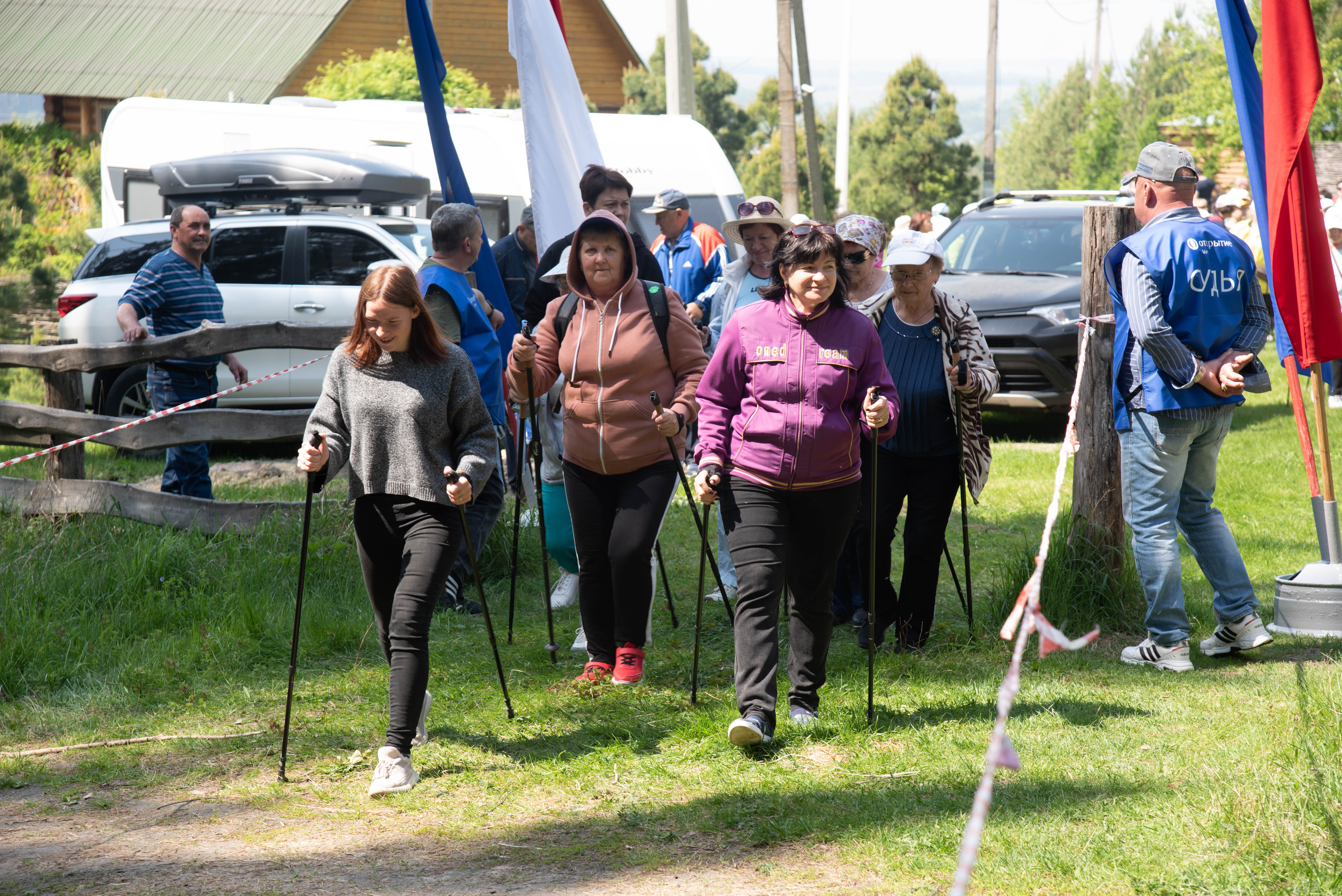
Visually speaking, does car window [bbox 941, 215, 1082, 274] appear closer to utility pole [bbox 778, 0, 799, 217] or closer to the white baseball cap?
the white baseball cap

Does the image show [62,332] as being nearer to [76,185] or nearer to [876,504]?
[876,504]

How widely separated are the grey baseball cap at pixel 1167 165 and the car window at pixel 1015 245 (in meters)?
7.02

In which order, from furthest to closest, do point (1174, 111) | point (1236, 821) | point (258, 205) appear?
1. point (1174, 111)
2. point (258, 205)
3. point (1236, 821)

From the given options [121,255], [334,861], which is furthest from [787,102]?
[334,861]

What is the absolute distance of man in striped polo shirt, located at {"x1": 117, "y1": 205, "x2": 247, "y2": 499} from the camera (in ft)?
26.2

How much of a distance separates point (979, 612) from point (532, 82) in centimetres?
367

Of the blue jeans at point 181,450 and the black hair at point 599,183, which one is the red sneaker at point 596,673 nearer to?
the black hair at point 599,183

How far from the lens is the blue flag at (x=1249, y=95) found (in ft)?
16.4

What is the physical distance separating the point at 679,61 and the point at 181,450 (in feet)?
36.8

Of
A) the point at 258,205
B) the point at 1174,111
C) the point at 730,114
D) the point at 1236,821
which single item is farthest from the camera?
the point at 730,114

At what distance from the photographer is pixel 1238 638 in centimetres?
553

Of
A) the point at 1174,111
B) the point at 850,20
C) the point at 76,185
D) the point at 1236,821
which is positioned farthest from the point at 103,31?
the point at 1236,821

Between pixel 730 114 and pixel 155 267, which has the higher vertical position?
pixel 730 114

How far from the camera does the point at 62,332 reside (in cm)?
1091
